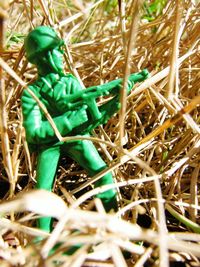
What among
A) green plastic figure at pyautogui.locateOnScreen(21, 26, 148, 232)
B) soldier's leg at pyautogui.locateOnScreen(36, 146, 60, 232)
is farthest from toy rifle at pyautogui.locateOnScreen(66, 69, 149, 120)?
soldier's leg at pyautogui.locateOnScreen(36, 146, 60, 232)

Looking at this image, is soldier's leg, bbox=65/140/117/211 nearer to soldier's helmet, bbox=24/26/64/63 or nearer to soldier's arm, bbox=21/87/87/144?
soldier's arm, bbox=21/87/87/144

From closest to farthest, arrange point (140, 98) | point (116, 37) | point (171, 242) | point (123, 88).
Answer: point (171, 242), point (123, 88), point (140, 98), point (116, 37)

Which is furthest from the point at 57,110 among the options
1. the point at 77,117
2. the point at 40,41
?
the point at 40,41

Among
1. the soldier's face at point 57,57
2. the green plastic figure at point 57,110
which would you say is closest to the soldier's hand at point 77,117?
the green plastic figure at point 57,110

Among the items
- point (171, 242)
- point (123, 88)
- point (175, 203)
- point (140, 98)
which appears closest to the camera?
point (171, 242)

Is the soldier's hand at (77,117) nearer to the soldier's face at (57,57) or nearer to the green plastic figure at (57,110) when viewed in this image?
the green plastic figure at (57,110)

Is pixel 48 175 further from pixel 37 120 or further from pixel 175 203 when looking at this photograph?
pixel 175 203

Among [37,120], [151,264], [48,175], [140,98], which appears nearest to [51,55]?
[37,120]

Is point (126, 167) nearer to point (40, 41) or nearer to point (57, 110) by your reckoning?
point (57, 110)
